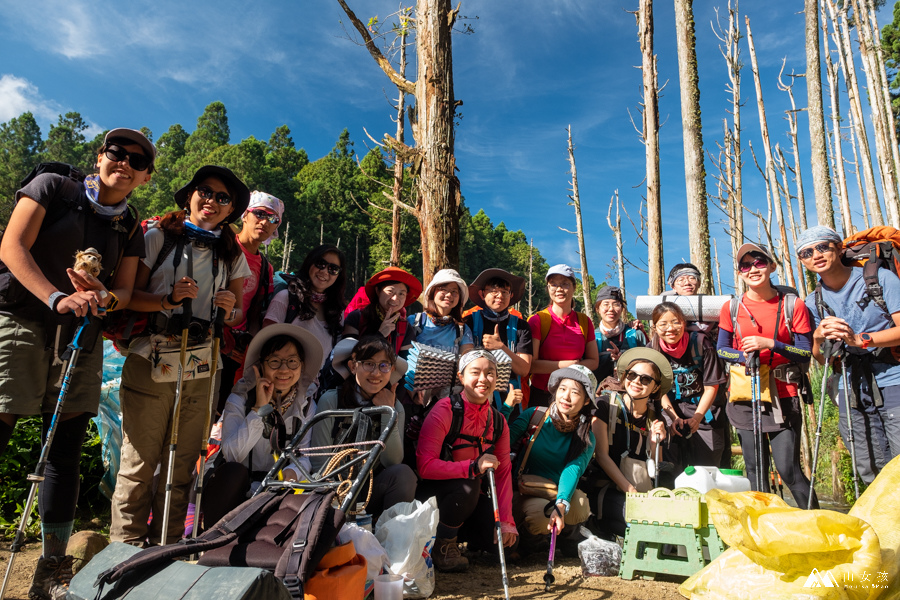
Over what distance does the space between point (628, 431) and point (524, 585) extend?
1.70 m

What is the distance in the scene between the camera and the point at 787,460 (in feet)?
15.1

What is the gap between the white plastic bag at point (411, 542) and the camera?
3.31 m

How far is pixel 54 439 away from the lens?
3070 mm

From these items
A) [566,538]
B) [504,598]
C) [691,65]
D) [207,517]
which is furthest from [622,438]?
[691,65]

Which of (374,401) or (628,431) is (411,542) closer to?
(374,401)

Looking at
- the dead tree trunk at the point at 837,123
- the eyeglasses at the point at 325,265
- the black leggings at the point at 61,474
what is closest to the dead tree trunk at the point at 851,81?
the dead tree trunk at the point at 837,123

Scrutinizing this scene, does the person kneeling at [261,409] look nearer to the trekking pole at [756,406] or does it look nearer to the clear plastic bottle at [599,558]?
the clear plastic bottle at [599,558]

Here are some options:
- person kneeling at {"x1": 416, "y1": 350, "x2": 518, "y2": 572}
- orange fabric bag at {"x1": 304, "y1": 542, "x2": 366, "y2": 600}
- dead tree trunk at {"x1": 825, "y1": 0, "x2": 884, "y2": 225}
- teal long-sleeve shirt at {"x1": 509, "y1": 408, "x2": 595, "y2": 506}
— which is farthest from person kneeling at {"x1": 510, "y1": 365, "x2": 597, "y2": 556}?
dead tree trunk at {"x1": 825, "y1": 0, "x2": 884, "y2": 225}

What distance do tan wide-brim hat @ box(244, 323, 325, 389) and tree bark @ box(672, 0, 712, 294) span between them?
6.47 meters

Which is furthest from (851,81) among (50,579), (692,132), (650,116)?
(50,579)

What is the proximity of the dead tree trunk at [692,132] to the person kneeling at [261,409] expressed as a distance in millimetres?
6596

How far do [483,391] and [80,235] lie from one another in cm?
269

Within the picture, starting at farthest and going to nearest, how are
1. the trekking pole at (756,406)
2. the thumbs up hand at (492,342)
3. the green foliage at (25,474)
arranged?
the thumbs up hand at (492,342)
the green foliage at (25,474)
the trekking pole at (756,406)

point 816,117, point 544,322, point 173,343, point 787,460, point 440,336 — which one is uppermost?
point 816,117
